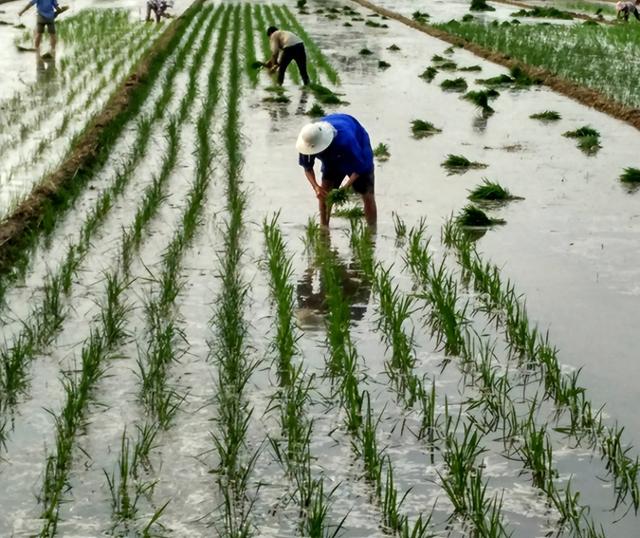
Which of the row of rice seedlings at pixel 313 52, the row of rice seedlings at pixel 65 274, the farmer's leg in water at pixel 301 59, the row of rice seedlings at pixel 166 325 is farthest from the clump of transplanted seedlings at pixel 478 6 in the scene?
the row of rice seedlings at pixel 166 325

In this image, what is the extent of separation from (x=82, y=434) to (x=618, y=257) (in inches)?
136

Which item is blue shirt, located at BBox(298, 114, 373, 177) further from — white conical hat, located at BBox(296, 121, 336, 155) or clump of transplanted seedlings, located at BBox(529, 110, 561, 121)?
clump of transplanted seedlings, located at BBox(529, 110, 561, 121)

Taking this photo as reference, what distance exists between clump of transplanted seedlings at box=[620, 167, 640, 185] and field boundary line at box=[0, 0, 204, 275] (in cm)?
380

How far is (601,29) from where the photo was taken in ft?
67.6

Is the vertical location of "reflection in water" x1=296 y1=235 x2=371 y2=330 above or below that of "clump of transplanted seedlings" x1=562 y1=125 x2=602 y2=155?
above

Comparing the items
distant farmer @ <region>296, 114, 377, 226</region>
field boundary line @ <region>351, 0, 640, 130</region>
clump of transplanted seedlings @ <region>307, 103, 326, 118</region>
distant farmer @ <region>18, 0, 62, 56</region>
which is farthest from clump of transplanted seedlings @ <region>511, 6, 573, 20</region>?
distant farmer @ <region>296, 114, 377, 226</region>

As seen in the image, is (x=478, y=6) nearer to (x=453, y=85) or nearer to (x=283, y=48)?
(x=453, y=85)

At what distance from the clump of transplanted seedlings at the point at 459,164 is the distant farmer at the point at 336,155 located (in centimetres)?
196

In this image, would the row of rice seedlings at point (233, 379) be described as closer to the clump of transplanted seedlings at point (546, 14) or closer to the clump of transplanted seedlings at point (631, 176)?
Answer: the clump of transplanted seedlings at point (631, 176)

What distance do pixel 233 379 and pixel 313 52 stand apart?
1321 cm

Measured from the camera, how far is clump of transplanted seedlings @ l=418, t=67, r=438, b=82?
14.3 m

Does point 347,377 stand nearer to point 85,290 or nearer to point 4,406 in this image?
point 4,406

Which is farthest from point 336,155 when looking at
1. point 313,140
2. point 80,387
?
point 80,387

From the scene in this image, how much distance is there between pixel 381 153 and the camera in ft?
30.0
